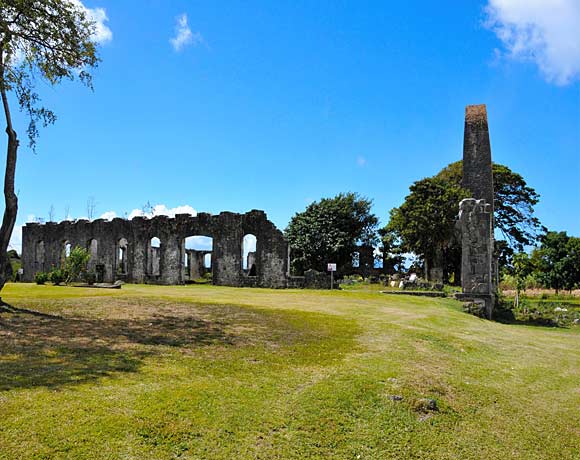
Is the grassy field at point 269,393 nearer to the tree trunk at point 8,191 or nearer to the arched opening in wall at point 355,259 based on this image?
the tree trunk at point 8,191

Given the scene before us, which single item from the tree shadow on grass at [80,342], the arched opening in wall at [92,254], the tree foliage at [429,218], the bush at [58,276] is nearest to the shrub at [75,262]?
the bush at [58,276]

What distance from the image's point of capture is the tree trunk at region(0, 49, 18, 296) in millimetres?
10102

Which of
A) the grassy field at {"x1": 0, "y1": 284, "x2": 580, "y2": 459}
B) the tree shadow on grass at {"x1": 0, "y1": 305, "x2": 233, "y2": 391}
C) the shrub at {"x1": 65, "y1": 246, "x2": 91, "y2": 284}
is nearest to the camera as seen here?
the grassy field at {"x1": 0, "y1": 284, "x2": 580, "y2": 459}

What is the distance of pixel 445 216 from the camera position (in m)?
30.8

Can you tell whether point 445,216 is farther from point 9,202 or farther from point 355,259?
point 9,202

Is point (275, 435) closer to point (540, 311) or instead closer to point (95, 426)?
point (95, 426)

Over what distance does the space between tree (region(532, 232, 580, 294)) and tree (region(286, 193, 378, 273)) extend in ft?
42.9

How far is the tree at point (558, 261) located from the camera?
34562 millimetres

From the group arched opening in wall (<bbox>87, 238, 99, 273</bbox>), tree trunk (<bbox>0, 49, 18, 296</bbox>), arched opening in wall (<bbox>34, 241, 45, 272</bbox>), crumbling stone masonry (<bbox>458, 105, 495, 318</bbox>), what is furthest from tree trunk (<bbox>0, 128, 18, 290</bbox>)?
arched opening in wall (<bbox>34, 241, 45, 272</bbox>)

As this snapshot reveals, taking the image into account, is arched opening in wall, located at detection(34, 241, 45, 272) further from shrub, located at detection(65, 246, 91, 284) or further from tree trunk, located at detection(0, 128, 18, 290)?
tree trunk, located at detection(0, 128, 18, 290)

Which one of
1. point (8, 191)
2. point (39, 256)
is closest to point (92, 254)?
point (39, 256)

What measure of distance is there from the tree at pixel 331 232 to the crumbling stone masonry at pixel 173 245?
33.5 feet

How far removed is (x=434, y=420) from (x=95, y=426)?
362 centimetres

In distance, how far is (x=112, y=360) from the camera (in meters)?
6.24
